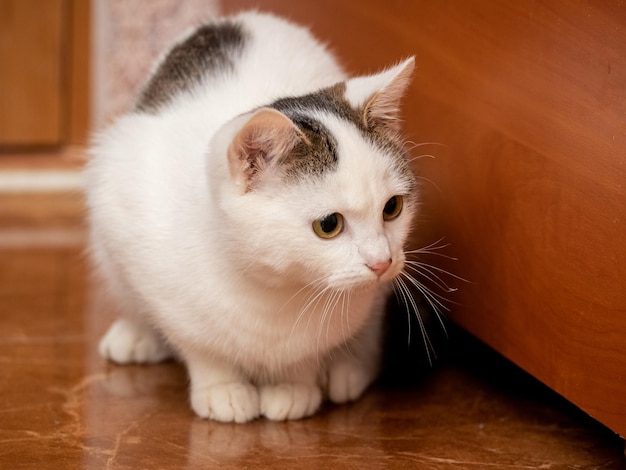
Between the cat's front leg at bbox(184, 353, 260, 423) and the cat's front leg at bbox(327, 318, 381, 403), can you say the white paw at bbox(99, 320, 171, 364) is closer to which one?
the cat's front leg at bbox(184, 353, 260, 423)

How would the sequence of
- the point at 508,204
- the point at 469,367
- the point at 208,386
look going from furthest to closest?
the point at 469,367
the point at 208,386
the point at 508,204

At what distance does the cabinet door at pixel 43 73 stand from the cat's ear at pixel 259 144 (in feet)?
7.11

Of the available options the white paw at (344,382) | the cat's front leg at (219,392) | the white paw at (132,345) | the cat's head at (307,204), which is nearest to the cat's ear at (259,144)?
the cat's head at (307,204)

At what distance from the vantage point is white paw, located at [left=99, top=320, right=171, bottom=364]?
1886 millimetres

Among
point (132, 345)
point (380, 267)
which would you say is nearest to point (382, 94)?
point (380, 267)

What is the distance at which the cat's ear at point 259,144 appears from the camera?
4.17ft

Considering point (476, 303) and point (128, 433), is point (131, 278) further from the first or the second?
point (476, 303)

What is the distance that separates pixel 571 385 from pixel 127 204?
31.3 inches

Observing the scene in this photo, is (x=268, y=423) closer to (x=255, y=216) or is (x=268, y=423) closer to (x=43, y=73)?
(x=255, y=216)

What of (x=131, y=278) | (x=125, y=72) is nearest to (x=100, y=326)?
(x=131, y=278)

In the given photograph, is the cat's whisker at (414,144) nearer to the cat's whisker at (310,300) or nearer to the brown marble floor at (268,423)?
the cat's whisker at (310,300)

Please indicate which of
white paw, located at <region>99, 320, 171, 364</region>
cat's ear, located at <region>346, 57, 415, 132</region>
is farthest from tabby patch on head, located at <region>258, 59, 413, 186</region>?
white paw, located at <region>99, 320, 171, 364</region>

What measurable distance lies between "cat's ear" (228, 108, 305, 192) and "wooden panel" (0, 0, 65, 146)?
217cm

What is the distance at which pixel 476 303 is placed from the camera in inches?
65.7
